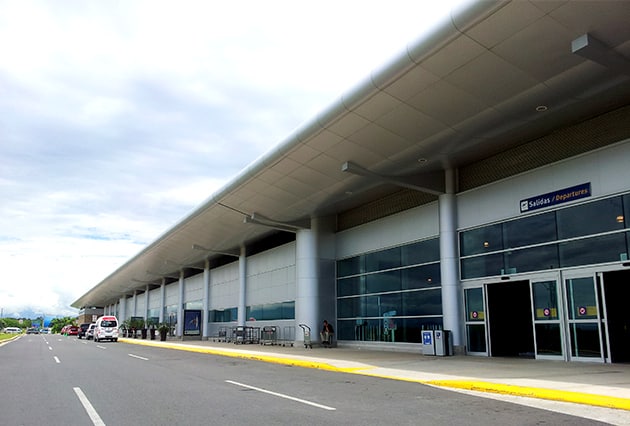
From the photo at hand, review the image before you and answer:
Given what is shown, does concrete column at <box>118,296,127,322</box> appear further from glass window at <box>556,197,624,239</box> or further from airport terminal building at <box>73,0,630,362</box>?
glass window at <box>556,197,624,239</box>

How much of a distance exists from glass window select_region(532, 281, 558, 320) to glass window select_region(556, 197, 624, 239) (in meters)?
1.63

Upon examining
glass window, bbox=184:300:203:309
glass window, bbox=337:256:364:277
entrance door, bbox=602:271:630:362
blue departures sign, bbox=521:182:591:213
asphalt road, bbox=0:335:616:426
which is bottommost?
asphalt road, bbox=0:335:616:426

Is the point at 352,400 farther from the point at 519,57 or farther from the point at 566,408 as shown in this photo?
the point at 519,57

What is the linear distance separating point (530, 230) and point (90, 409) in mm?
14186

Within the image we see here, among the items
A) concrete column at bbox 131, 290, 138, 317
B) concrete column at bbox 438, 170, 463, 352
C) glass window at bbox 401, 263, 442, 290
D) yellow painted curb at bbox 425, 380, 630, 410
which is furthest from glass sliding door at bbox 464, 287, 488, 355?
concrete column at bbox 131, 290, 138, 317

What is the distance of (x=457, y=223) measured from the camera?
2083cm

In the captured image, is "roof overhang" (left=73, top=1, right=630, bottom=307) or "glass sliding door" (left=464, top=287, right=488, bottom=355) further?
"glass sliding door" (left=464, top=287, right=488, bottom=355)

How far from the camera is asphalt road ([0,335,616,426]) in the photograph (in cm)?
782

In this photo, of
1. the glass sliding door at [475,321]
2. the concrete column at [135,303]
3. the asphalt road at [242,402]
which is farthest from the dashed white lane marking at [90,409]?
the concrete column at [135,303]

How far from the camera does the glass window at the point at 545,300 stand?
17.0 m

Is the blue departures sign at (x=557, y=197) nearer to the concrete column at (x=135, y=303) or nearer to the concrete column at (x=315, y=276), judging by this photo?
the concrete column at (x=315, y=276)

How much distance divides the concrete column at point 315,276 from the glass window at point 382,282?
115 inches

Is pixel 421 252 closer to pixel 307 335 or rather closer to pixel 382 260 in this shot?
pixel 382 260

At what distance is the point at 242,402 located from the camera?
944cm
